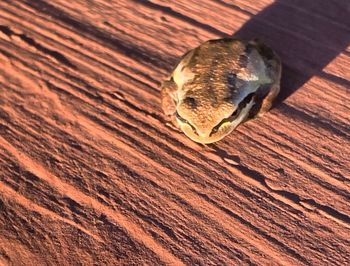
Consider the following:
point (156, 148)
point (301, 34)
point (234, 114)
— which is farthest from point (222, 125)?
point (301, 34)

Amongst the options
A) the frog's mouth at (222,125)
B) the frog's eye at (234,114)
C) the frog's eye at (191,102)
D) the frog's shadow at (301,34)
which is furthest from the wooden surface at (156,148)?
the frog's eye at (191,102)

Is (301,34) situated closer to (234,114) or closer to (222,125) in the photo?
(234,114)

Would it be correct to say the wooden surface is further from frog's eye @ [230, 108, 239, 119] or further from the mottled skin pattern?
frog's eye @ [230, 108, 239, 119]

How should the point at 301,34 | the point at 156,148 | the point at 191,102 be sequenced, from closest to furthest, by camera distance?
the point at 191,102
the point at 156,148
the point at 301,34

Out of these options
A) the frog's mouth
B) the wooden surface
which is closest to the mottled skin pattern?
Result: the frog's mouth

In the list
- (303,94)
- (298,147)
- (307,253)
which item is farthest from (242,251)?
(303,94)

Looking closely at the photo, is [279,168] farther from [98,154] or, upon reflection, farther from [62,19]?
[62,19]

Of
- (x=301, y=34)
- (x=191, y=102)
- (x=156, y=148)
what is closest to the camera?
(x=191, y=102)
